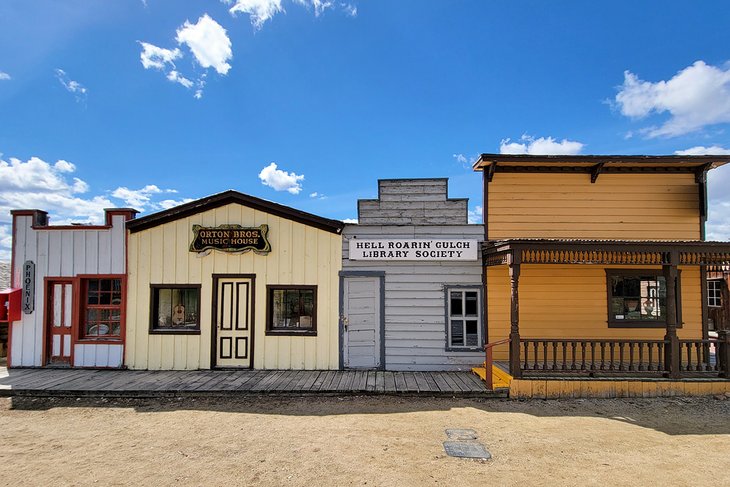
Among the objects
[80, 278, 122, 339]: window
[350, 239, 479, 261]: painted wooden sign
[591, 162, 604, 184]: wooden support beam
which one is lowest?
[80, 278, 122, 339]: window

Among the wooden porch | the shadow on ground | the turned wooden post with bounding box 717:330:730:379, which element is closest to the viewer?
the shadow on ground

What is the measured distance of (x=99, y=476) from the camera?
175 inches

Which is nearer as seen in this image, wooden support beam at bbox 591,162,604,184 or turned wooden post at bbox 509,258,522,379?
turned wooden post at bbox 509,258,522,379

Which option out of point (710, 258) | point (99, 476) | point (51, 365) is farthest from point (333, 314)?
point (710, 258)

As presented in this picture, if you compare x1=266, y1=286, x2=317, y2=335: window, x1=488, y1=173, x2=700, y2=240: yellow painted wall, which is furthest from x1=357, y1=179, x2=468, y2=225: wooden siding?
x1=266, y1=286, x2=317, y2=335: window

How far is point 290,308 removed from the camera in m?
9.09

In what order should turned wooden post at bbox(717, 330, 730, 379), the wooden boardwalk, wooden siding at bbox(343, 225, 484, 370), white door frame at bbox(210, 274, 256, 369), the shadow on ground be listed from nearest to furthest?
the shadow on ground
the wooden boardwalk
turned wooden post at bbox(717, 330, 730, 379)
wooden siding at bbox(343, 225, 484, 370)
white door frame at bbox(210, 274, 256, 369)

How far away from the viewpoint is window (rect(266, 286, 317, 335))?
9.02 m

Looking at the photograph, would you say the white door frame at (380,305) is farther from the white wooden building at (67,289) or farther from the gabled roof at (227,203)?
the white wooden building at (67,289)

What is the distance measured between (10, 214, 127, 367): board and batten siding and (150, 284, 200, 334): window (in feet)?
3.25

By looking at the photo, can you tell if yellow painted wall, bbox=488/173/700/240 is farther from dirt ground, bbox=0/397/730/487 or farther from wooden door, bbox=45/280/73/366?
wooden door, bbox=45/280/73/366

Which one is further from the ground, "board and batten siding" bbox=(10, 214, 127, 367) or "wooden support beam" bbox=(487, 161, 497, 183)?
"wooden support beam" bbox=(487, 161, 497, 183)

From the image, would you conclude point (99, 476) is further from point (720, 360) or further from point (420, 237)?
point (720, 360)

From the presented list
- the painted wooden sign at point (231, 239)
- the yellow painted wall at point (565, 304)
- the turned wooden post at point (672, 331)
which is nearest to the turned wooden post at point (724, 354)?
the turned wooden post at point (672, 331)
